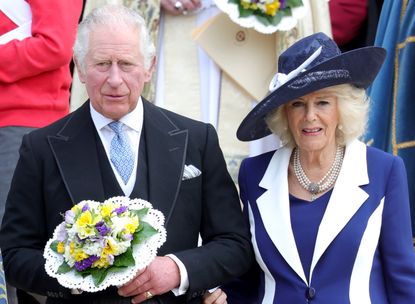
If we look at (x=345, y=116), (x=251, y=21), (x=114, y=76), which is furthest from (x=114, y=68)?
(x=251, y=21)

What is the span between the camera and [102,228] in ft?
11.0

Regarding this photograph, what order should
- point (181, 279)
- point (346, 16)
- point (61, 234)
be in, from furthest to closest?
point (346, 16)
point (181, 279)
point (61, 234)

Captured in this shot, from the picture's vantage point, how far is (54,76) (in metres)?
4.91

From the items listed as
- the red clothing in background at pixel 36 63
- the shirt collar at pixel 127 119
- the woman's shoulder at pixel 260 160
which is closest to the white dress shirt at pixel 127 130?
the shirt collar at pixel 127 119

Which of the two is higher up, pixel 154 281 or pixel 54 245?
pixel 54 245

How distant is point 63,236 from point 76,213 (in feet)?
0.33

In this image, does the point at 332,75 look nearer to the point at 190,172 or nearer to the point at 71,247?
the point at 190,172

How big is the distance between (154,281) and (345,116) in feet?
3.32

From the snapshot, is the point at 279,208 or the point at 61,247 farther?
the point at 279,208

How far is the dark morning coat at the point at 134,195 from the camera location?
12.1 feet

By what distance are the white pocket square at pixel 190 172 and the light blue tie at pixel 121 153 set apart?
0.21 metres

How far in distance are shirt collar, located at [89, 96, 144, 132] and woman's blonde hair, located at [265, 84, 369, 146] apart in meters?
0.56

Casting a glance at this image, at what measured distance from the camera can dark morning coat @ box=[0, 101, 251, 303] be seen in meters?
3.67

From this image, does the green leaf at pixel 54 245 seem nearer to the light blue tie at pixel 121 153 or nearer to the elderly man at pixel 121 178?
the elderly man at pixel 121 178
